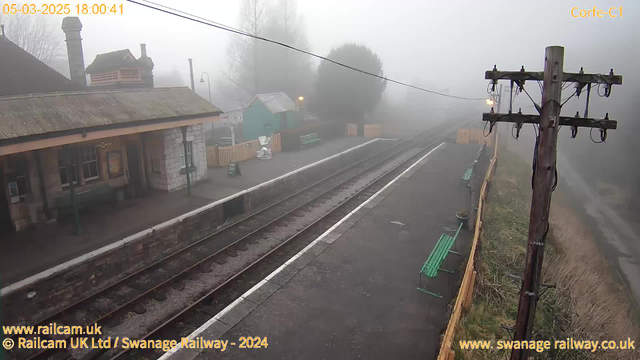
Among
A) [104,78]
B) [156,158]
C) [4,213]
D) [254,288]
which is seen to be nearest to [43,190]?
[4,213]

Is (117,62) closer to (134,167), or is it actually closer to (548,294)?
(134,167)

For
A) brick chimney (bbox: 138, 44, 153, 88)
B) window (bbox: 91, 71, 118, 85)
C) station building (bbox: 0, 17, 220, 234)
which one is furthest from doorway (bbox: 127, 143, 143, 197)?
brick chimney (bbox: 138, 44, 153, 88)

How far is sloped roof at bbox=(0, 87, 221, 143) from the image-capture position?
34.3 ft

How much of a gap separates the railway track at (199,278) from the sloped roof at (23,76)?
10345 millimetres

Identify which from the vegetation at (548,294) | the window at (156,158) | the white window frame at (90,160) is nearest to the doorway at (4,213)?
the white window frame at (90,160)

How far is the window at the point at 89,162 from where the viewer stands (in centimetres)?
1344

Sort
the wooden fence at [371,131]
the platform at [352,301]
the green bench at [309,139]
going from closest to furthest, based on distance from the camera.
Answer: the platform at [352,301], the green bench at [309,139], the wooden fence at [371,131]

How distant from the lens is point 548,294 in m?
9.65

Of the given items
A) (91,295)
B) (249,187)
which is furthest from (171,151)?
(91,295)

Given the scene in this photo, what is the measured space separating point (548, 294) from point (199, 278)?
8667 millimetres

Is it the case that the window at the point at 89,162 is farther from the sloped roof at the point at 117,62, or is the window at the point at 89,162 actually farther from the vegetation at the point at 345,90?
the vegetation at the point at 345,90

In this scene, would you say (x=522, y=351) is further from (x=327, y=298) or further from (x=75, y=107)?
(x=75, y=107)

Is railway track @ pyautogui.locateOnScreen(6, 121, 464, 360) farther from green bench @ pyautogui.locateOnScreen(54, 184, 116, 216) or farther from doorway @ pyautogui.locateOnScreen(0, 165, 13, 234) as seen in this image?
doorway @ pyautogui.locateOnScreen(0, 165, 13, 234)

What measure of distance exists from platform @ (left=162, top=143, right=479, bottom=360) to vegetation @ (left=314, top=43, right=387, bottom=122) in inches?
972
